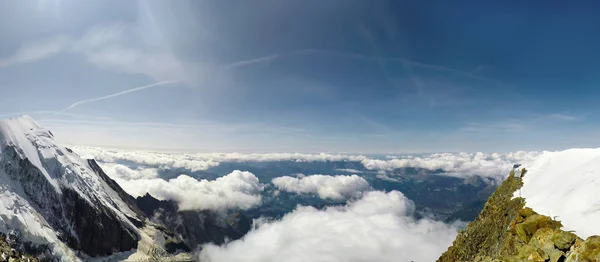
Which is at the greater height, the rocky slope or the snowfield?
the snowfield

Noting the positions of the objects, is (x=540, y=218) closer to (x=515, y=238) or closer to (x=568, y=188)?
(x=515, y=238)

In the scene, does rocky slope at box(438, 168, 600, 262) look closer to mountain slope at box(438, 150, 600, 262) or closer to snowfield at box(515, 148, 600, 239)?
mountain slope at box(438, 150, 600, 262)

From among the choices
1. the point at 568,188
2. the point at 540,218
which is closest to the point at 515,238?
the point at 540,218

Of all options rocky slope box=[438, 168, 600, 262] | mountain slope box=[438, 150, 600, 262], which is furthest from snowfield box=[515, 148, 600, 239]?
rocky slope box=[438, 168, 600, 262]

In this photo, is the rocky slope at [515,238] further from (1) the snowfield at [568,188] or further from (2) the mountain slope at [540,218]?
(1) the snowfield at [568,188]

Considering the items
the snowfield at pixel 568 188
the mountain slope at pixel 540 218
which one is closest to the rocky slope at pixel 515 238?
the mountain slope at pixel 540 218

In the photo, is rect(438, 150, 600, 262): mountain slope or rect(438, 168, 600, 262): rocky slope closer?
rect(438, 168, 600, 262): rocky slope

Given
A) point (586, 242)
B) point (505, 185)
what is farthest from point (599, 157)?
point (586, 242)
